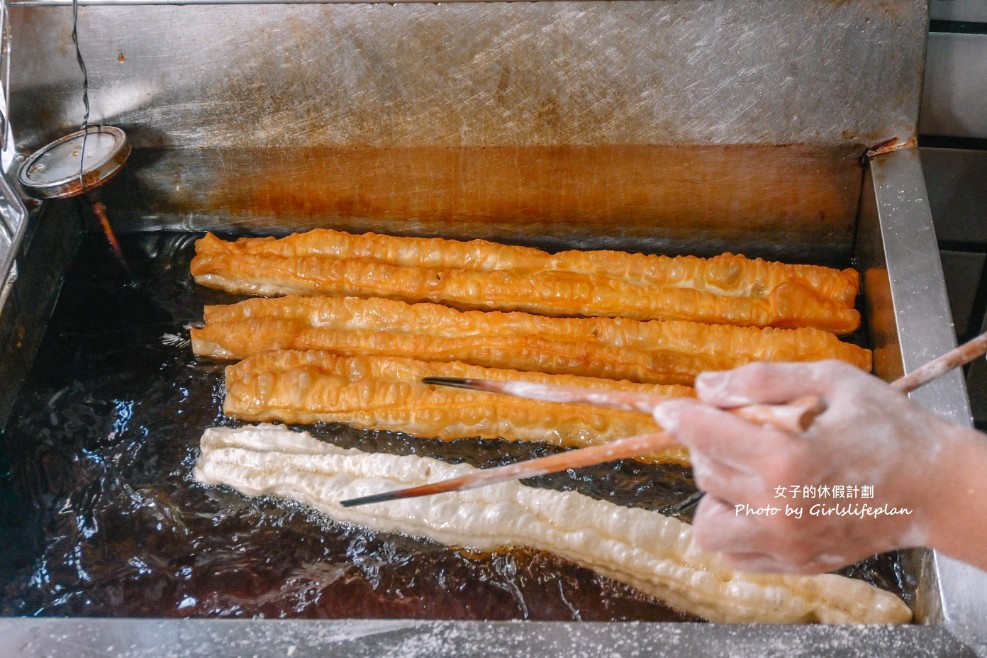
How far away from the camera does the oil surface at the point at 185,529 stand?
2523 mm

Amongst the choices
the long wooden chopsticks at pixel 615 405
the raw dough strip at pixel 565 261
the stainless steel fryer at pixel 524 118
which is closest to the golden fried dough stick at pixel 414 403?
the raw dough strip at pixel 565 261

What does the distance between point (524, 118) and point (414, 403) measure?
1316mm

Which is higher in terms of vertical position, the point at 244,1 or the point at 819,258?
the point at 244,1

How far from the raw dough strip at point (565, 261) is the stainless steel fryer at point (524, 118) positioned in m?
0.23

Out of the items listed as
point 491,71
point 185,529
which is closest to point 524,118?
point 491,71

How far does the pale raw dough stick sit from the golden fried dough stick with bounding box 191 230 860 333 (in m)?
0.82

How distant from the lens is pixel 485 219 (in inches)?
147

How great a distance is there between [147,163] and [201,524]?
180cm

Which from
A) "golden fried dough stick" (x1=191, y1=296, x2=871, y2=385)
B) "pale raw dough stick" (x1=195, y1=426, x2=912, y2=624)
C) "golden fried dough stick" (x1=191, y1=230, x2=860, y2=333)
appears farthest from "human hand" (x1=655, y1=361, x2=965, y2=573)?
"golden fried dough stick" (x1=191, y1=230, x2=860, y2=333)

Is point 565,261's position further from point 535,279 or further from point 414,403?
point 414,403

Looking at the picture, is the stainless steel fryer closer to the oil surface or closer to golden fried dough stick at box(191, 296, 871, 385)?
the oil surface

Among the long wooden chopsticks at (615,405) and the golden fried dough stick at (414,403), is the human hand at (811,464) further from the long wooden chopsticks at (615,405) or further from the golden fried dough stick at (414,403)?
the golden fried dough stick at (414,403)

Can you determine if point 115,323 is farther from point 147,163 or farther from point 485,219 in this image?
point 485,219

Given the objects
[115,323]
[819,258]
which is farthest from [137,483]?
[819,258]
